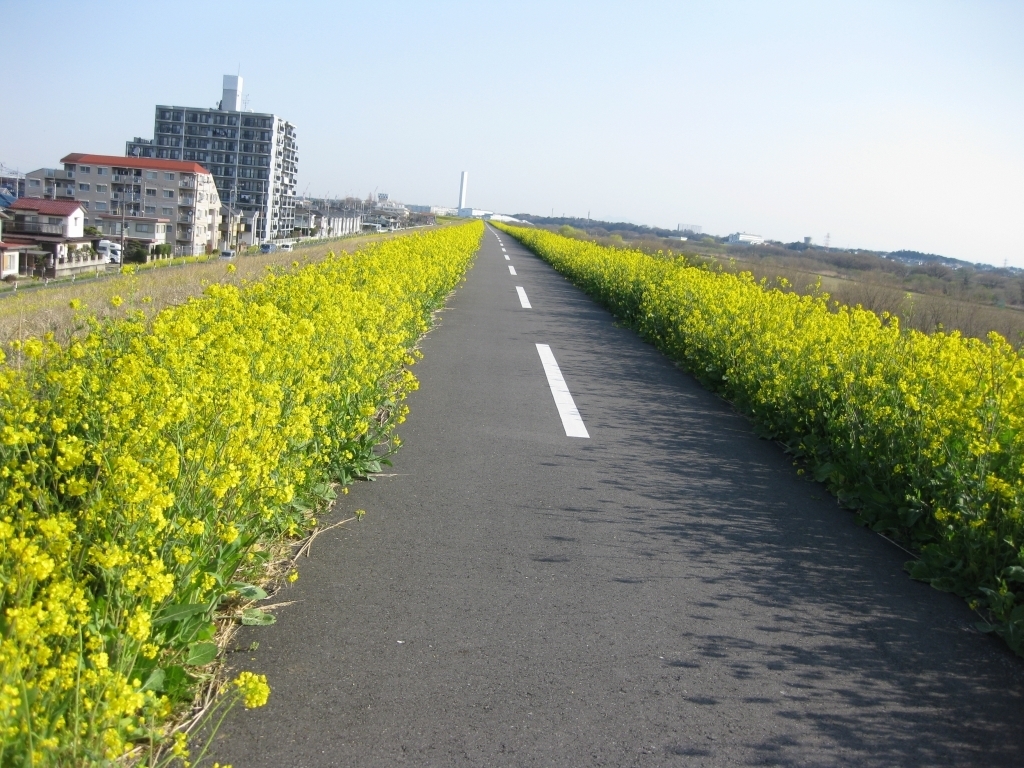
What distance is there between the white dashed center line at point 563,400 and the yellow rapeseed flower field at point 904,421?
63.4 inches

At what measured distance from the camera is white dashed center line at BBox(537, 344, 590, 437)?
23.5ft

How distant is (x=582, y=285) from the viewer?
23609 mm

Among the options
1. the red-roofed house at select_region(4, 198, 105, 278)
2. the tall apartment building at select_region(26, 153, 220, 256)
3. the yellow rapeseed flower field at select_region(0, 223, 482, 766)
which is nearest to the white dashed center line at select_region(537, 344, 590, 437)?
the yellow rapeseed flower field at select_region(0, 223, 482, 766)

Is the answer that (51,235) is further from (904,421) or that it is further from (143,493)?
(143,493)

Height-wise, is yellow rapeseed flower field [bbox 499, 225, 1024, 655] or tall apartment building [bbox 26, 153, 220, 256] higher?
tall apartment building [bbox 26, 153, 220, 256]

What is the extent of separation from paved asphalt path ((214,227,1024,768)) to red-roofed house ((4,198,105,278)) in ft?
141

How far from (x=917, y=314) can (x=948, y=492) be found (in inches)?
391

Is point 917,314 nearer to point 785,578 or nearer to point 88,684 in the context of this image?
point 785,578

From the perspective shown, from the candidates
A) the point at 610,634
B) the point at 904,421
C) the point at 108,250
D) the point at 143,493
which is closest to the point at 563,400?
the point at 904,421

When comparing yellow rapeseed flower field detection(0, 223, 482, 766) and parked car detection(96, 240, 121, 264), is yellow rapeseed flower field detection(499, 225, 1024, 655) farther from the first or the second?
parked car detection(96, 240, 121, 264)

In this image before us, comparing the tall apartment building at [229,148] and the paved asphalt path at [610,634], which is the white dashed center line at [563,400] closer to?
the paved asphalt path at [610,634]

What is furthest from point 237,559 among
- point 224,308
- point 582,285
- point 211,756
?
point 582,285

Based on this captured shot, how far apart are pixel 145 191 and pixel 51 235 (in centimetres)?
1709

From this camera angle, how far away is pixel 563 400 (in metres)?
8.35
